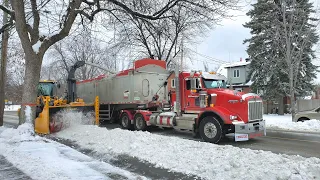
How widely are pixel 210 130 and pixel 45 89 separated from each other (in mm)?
11629

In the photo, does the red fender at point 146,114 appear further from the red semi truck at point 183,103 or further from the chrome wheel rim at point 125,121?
the chrome wheel rim at point 125,121

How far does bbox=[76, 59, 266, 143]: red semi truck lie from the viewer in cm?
1059

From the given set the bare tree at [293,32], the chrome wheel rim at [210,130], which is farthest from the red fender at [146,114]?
the bare tree at [293,32]

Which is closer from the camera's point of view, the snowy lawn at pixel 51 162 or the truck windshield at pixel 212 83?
the snowy lawn at pixel 51 162

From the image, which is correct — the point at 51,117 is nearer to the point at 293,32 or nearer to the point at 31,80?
the point at 31,80

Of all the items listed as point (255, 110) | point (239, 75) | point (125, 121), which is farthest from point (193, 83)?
point (239, 75)

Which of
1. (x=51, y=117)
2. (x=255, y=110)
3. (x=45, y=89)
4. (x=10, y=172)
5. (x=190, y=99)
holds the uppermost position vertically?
(x=45, y=89)

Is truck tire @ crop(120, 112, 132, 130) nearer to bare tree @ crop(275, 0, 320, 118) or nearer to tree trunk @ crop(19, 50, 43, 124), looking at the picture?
tree trunk @ crop(19, 50, 43, 124)

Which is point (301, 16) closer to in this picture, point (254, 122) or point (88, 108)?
point (254, 122)

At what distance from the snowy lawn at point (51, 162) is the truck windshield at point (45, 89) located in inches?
320

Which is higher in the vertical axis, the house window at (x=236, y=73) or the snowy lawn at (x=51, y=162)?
the house window at (x=236, y=73)

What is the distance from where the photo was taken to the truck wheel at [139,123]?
48.1ft

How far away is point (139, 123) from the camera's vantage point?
15055 millimetres

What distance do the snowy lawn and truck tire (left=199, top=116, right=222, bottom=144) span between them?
483cm
